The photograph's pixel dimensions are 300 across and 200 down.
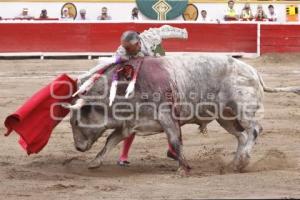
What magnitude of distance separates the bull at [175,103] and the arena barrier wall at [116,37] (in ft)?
36.7

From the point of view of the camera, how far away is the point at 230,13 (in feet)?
68.0

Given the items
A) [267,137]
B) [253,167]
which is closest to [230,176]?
[253,167]

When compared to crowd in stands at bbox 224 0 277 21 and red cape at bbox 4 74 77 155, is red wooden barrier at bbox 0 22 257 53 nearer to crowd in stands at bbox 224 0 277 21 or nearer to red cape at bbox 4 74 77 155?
crowd in stands at bbox 224 0 277 21

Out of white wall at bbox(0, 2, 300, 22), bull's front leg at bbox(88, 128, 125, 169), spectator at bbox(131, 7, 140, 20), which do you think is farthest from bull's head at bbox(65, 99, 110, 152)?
white wall at bbox(0, 2, 300, 22)

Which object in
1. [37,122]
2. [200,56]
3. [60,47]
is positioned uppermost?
[200,56]

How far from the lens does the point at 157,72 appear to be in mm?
7270

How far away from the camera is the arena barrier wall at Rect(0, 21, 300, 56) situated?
1875 cm

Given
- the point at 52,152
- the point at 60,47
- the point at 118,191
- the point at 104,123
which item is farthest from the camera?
the point at 60,47

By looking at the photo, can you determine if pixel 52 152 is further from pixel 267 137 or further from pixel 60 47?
pixel 60 47

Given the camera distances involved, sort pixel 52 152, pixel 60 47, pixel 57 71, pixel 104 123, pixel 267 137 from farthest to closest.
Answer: pixel 60 47 < pixel 57 71 < pixel 267 137 < pixel 52 152 < pixel 104 123

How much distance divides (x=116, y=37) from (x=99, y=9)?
2.96m

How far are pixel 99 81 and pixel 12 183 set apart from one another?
1.14 metres

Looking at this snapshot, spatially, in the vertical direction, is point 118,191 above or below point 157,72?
below

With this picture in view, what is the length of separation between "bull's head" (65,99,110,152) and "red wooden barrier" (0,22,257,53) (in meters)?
11.3
